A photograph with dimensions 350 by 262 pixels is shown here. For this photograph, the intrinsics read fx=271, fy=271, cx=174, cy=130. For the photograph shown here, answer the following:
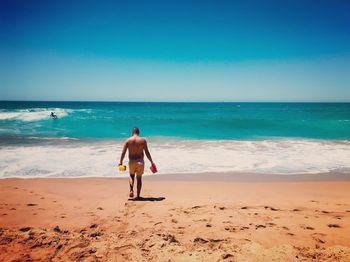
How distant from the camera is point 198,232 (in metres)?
A: 4.26

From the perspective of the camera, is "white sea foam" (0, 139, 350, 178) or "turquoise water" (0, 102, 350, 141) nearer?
"white sea foam" (0, 139, 350, 178)

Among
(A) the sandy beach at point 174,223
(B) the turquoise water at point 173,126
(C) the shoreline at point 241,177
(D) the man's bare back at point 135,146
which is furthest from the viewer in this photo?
(B) the turquoise water at point 173,126

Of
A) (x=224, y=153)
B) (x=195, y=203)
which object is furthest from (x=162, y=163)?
(x=195, y=203)

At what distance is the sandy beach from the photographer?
3664 millimetres

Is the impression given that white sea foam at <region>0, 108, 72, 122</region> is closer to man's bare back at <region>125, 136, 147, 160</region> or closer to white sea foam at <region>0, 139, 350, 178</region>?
white sea foam at <region>0, 139, 350, 178</region>

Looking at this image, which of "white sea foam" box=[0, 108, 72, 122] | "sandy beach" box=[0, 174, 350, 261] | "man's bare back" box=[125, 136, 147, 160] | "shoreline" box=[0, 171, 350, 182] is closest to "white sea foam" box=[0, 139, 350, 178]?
"shoreline" box=[0, 171, 350, 182]

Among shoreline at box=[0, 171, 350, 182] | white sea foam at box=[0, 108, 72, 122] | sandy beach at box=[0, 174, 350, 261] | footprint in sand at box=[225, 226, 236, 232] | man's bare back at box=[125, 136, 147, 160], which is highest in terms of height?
man's bare back at box=[125, 136, 147, 160]

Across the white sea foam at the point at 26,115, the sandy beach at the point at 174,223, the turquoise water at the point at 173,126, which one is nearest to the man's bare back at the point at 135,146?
the sandy beach at the point at 174,223

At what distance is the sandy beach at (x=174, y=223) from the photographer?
144 inches

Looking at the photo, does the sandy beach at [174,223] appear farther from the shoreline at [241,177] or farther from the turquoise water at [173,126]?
the turquoise water at [173,126]

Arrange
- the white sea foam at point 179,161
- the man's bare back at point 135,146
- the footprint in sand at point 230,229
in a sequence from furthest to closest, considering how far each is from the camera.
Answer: the white sea foam at point 179,161, the man's bare back at point 135,146, the footprint in sand at point 230,229

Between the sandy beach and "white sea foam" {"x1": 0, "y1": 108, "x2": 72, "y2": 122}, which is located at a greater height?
"white sea foam" {"x1": 0, "y1": 108, "x2": 72, "y2": 122}

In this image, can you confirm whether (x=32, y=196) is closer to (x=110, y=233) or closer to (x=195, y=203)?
(x=110, y=233)

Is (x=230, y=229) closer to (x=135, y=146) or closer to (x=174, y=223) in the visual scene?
(x=174, y=223)
